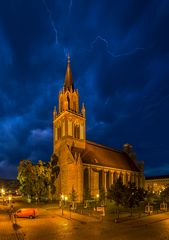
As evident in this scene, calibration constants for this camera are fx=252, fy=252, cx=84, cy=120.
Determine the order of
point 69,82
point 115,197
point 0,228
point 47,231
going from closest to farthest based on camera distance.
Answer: point 47,231 < point 0,228 < point 115,197 < point 69,82

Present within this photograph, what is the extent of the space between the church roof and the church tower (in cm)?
279

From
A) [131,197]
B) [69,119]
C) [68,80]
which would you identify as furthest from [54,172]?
[131,197]

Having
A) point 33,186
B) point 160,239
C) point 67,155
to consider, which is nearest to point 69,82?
point 67,155

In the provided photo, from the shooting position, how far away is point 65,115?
2707 inches

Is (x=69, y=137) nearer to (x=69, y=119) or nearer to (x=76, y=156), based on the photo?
(x=69, y=119)

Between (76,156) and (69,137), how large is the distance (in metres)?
7.52

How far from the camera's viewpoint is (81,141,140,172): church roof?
67931mm

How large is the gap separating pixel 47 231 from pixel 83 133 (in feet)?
156

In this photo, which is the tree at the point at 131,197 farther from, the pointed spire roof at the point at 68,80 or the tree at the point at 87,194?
the pointed spire roof at the point at 68,80

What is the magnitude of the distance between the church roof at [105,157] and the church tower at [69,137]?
2788 mm

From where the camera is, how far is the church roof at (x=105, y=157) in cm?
6793

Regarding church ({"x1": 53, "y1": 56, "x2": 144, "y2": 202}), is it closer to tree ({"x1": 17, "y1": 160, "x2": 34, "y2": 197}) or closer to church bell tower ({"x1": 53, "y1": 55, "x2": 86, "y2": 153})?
church bell tower ({"x1": 53, "y1": 55, "x2": 86, "y2": 153})

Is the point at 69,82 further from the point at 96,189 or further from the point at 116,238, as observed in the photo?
the point at 116,238

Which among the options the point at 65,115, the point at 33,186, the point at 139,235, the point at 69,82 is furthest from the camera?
the point at 69,82
